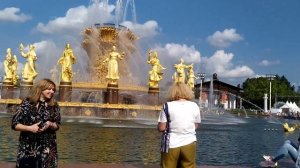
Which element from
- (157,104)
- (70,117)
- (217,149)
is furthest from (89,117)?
(217,149)

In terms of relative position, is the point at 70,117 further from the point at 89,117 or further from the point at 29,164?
the point at 29,164

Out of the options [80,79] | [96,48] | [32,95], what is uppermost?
[96,48]

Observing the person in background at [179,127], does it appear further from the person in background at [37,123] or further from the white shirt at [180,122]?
the person in background at [37,123]

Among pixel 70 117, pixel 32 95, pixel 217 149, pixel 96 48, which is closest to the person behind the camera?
pixel 32 95

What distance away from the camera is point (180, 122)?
5336mm

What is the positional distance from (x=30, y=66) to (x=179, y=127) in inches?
1082

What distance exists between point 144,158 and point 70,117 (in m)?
17.5

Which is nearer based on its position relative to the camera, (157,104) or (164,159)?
(164,159)

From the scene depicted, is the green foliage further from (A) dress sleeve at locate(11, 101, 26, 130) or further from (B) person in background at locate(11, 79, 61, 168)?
(A) dress sleeve at locate(11, 101, 26, 130)

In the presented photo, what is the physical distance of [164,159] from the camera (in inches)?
213

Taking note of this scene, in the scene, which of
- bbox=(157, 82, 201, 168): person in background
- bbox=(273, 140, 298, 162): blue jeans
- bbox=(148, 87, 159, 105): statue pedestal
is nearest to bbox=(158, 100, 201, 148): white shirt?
bbox=(157, 82, 201, 168): person in background

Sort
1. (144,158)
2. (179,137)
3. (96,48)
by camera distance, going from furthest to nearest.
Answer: (96,48)
(144,158)
(179,137)

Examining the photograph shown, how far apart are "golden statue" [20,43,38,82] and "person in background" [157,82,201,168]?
2694 centimetres

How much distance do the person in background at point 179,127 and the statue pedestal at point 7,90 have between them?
29.2 m
